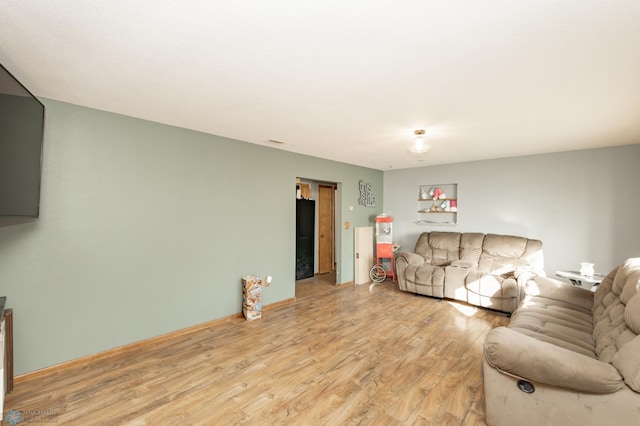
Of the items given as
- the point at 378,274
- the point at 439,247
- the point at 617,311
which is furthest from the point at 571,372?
the point at 378,274

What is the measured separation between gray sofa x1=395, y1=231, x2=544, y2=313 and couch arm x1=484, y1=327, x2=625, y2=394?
259 cm

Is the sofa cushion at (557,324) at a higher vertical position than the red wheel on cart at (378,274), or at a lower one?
higher

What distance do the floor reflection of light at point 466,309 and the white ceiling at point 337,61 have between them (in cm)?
256

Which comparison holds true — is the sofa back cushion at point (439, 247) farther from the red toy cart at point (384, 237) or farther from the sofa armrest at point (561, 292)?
the sofa armrest at point (561, 292)

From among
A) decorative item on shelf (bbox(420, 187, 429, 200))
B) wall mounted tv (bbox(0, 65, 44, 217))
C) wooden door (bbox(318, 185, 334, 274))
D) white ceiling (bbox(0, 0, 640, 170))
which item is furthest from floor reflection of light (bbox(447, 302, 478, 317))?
wall mounted tv (bbox(0, 65, 44, 217))

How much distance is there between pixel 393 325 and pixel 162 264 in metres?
2.84

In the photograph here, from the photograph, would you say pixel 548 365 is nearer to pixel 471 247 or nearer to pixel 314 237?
pixel 471 247

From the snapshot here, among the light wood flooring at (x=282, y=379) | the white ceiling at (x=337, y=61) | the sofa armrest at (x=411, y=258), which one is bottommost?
the light wood flooring at (x=282, y=379)

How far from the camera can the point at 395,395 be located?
7.24 feet

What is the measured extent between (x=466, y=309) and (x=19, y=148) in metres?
5.18

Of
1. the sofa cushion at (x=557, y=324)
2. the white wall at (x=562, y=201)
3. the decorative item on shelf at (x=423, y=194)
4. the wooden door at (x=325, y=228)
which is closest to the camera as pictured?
the sofa cushion at (x=557, y=324)

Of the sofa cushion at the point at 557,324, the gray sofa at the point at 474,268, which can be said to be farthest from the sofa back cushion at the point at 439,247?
the sofa cushion at the point at 557,324

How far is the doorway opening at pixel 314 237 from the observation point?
5742mm

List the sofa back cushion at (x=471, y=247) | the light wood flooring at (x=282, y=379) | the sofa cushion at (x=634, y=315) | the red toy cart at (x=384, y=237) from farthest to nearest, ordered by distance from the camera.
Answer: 1. the red toy cart at (x=384, y=237)
2. the sofa back cushion at (x=471, y=247)
3. the light wood flooring at (x=282, y=379)
4. the sofa cushion at (x=634, y=315)
